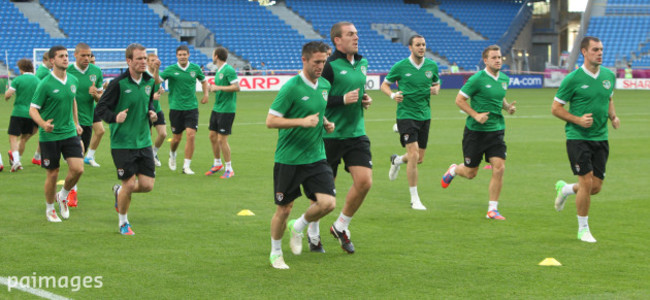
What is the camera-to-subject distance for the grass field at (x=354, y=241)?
697 cm

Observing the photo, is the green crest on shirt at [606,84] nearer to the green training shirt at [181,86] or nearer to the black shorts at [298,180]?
the black shorts at [298,180]

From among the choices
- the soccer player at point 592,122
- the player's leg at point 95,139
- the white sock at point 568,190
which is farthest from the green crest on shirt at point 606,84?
the player's leg at point 95,139

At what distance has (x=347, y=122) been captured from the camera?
8.63 metres

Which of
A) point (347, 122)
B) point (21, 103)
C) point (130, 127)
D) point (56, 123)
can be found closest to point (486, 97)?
point (347, 122)

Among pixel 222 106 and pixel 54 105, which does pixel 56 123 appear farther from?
pixel 222 106

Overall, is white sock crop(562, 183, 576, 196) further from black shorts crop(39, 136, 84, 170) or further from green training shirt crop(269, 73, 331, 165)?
black shorts crop(39, 136, 84, 170)

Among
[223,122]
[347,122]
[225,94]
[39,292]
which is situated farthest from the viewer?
[225,94]

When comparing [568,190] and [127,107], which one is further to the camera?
[568,190]

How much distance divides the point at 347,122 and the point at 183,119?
276 inches

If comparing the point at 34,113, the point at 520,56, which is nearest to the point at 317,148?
the point at 34,113

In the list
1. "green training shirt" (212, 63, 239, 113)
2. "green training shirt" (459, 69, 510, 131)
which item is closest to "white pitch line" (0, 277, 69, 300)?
"green training shirt" (459, 69, 510, 131)

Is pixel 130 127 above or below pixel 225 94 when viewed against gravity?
above

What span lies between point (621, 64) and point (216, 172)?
46071 millimetres

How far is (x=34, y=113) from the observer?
31.6ft
